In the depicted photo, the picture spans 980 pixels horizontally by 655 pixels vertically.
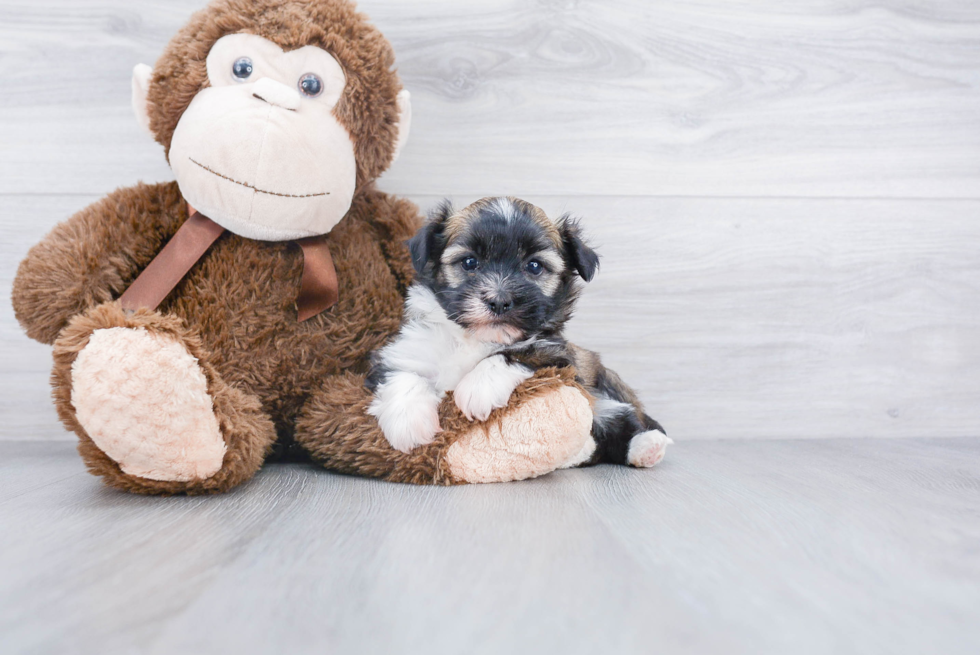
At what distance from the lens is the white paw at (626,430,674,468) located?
1.63 metres

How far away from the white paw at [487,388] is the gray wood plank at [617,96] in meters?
0.81

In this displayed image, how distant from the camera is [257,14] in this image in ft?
4.81

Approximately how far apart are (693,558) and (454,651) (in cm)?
45

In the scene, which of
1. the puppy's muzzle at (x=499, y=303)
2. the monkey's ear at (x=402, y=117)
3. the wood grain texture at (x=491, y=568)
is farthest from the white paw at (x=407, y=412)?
the monkey's ear at (x=402, y=117)

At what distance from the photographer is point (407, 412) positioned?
4.48 ft

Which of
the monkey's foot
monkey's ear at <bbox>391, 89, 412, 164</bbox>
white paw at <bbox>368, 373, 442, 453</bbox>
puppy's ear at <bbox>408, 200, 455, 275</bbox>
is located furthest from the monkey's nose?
the monkey's foot

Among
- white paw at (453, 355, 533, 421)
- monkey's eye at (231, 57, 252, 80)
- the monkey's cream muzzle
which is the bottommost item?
white paw at (453, 355, 533, 421)

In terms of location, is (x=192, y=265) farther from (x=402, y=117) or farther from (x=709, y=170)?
(x=709, y=170)

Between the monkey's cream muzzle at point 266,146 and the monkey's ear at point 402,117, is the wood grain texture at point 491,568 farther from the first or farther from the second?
the monkey's ear at point 402,117

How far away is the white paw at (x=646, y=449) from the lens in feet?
5.35

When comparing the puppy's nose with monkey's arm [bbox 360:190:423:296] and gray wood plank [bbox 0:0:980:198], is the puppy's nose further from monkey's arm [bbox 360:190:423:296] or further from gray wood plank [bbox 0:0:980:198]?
gray wood plank [bbox 0:0:980:198]

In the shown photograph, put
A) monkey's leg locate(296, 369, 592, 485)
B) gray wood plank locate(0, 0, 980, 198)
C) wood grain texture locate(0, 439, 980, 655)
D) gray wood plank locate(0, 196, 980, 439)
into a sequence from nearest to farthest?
wood grain texture locate(0, 439, 980, 655)
monkey's leg locate(296, 369, 592, 485)
gray wood plank locate(0, 0, 980, 198)
gray wood plank locate(0, 196, 980, 439)

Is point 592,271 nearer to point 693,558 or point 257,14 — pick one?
point 693,558

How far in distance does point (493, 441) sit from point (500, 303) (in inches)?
11.6
